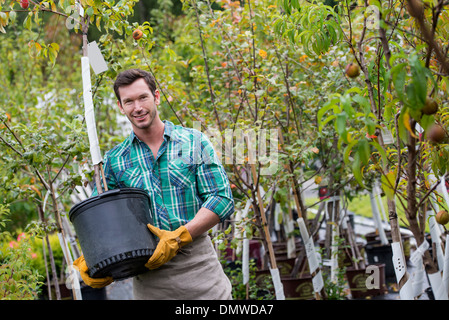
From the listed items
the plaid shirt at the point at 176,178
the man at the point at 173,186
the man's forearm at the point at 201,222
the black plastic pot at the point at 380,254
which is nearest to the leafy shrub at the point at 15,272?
the man at the point at 173,186


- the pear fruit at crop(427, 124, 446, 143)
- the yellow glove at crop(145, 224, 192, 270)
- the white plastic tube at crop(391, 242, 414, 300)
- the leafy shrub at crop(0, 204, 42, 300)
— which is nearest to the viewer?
the pear fruit at crop(427, 124, 446, 143)

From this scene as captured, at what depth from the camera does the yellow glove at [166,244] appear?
74.4 inches

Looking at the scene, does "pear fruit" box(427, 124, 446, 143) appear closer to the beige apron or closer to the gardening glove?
the beige apron

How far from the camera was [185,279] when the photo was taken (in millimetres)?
2096

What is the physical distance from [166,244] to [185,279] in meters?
0.27

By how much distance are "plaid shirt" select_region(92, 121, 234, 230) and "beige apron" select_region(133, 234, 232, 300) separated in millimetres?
146

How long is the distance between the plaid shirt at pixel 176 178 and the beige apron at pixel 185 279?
146mm

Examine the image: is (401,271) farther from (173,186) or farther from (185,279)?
(173,186)

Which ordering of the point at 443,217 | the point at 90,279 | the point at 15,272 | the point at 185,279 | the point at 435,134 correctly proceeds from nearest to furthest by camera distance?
the point at 435,134
the point at 443,217
the point at 90,279
the point at 185,279
the point at 15,272

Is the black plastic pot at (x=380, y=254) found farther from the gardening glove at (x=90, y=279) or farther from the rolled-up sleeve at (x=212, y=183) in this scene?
the gardening glove at (x=90, y=279)

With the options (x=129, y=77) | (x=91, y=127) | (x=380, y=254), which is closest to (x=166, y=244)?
(x=91, y=127)

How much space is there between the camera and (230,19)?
12.2 ft

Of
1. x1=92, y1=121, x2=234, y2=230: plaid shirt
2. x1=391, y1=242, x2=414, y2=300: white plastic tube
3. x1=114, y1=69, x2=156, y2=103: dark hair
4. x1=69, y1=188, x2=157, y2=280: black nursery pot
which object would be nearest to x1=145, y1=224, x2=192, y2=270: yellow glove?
x1=69, y1=188, x2=157, y2=280: black nursery pot

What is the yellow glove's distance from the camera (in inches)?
74.4
